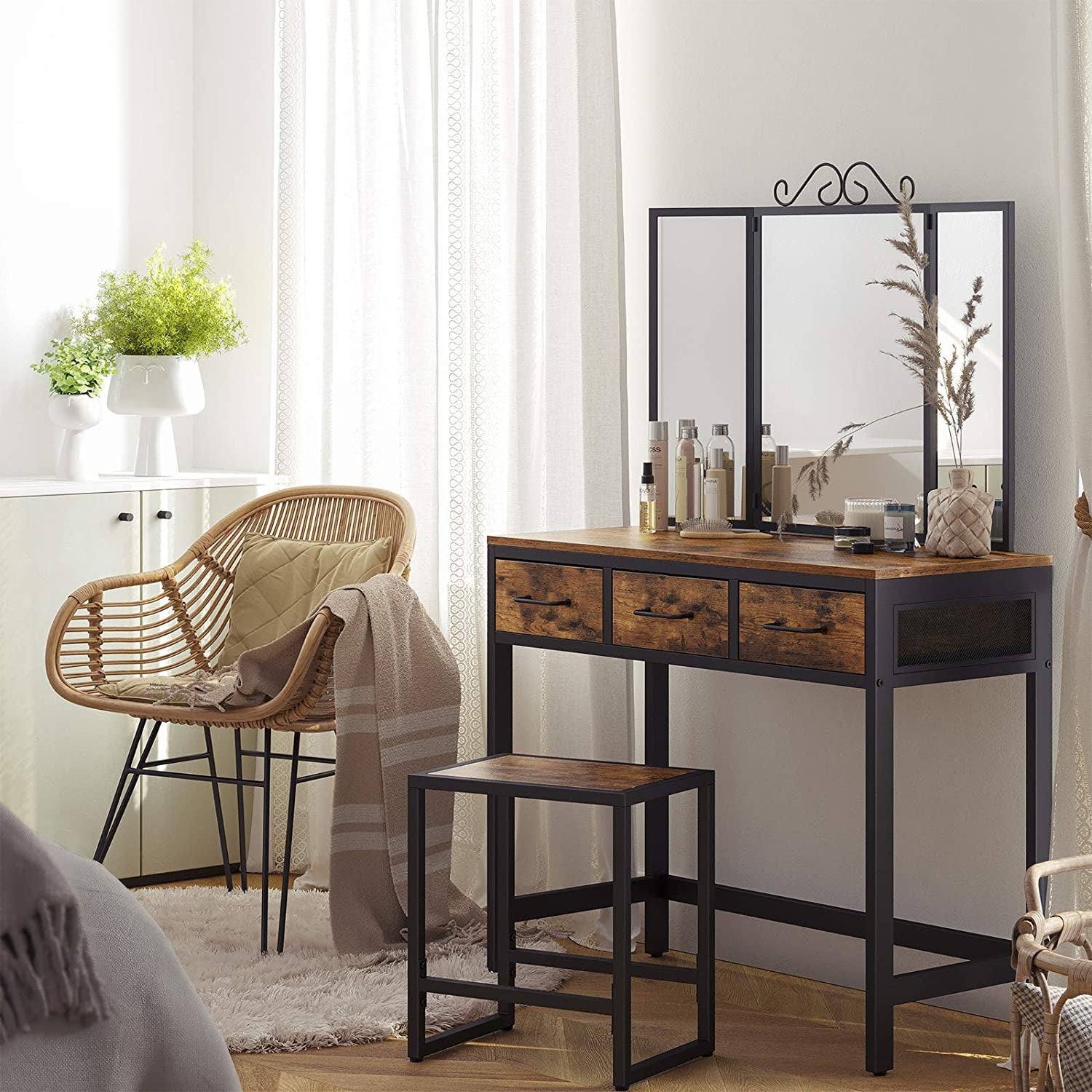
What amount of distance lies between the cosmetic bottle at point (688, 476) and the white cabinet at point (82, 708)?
4.36 ft

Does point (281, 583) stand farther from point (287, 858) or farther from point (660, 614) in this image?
point (660, 614)

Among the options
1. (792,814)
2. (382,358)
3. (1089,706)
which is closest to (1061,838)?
(1089,706)

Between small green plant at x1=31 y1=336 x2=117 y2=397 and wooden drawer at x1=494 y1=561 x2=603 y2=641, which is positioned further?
small green plant at x1=31 y1=336 x2=117 y2=397

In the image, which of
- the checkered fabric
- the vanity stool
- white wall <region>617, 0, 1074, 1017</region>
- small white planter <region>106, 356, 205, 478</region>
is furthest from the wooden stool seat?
small white planter <region>106, 356, 205, 478</region>

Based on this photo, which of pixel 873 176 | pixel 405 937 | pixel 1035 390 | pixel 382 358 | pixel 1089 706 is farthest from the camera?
pixel 382 358

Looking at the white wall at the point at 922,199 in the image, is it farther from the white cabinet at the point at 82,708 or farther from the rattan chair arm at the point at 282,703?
the white cabinet at the point at 82,708

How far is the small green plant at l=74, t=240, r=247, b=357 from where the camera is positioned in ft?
14.0

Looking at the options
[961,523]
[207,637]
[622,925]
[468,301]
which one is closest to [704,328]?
[468,301]

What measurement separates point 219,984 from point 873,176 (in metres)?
1.98

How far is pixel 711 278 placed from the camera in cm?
351

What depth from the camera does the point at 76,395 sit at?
4.20 m

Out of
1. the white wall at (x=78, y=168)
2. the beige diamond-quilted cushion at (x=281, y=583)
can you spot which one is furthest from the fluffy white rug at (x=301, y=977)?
the white wall at (x=78, y=168)

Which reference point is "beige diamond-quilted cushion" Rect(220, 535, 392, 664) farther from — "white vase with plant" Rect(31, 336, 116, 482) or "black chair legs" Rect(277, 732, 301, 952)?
"white vase with plant" Rect(31, 336, 116, 482)

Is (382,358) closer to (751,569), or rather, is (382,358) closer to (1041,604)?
(751,569)
